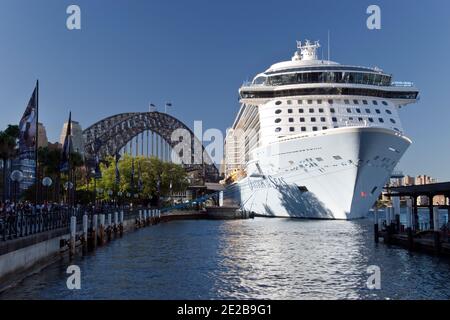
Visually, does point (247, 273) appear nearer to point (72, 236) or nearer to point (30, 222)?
point (30, 222)

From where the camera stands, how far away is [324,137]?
59.8 m

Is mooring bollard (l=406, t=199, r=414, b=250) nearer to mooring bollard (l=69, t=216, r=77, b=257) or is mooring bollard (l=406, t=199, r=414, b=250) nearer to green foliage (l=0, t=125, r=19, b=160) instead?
mooring bollard (l=69, t=216, r=77, b=257)

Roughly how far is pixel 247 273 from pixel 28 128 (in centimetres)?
1250

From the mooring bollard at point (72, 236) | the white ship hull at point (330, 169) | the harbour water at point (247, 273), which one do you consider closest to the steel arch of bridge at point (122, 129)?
the white ship hull at point (330, 169)

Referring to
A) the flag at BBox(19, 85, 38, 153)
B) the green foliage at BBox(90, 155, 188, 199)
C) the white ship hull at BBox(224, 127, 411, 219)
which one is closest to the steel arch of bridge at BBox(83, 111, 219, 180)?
the green foliage at BBox(90, 155, 188, 199)

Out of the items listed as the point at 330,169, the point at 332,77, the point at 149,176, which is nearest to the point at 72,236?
the point at 330,169

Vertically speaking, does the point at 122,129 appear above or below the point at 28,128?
above

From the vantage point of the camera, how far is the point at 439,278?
2523 cm

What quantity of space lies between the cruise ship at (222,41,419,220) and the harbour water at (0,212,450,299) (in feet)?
60.1

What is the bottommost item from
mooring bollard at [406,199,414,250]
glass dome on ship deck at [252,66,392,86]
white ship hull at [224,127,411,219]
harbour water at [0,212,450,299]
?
harbour water at [0,212,450,299]

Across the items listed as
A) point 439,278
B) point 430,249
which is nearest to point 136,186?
point 430,249

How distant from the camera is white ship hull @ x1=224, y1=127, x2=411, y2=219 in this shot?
58.4m

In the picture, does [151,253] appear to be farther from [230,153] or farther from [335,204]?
[230,153]

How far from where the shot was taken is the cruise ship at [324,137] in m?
59.2
